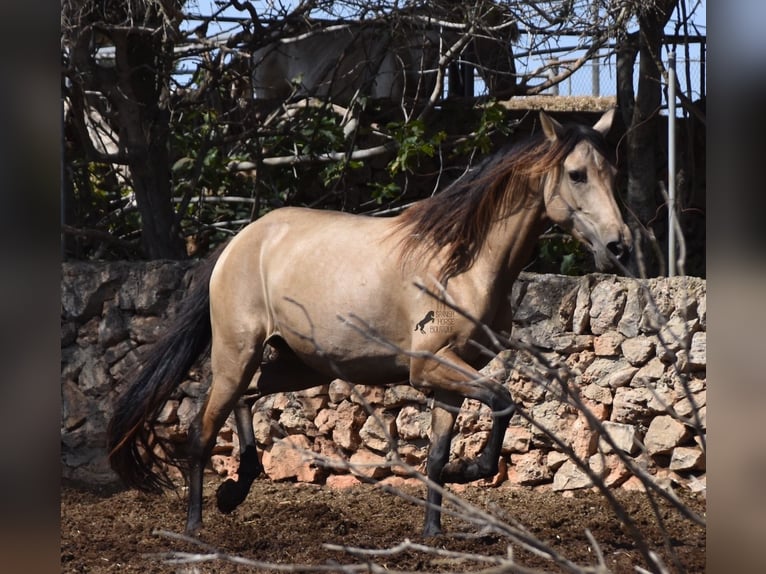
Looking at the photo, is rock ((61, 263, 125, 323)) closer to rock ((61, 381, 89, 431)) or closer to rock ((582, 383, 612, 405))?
rock ((61, 381, 89, 431))

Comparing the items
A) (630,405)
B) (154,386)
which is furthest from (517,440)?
(154,386)

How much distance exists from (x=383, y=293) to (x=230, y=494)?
1179 mm

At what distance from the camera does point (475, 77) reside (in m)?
7.32

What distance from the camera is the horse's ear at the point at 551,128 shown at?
401 cm

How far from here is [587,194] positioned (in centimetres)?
393

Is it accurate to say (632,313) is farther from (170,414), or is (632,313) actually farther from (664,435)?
(170,414)

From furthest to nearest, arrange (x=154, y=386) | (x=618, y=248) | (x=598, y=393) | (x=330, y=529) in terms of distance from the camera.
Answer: (x=598, y=393)
(x=330, y=529)
(x=154, y=386)
(x=618, y=248)

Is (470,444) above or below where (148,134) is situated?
below

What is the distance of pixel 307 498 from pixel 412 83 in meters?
3.18

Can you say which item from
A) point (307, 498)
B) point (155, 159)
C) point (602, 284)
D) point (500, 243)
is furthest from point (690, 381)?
point (155, 159)
